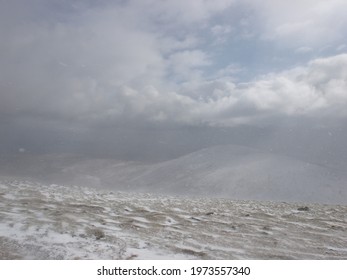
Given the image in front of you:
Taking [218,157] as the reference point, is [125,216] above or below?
below

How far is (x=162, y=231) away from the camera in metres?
15.2

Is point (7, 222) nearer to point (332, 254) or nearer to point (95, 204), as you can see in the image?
point (95, 204)

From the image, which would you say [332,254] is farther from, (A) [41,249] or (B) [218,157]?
(B) [218,157]

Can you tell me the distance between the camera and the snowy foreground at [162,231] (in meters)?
11.8

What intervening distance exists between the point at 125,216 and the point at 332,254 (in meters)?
10.9

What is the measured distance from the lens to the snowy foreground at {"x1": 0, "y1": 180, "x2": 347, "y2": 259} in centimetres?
1183

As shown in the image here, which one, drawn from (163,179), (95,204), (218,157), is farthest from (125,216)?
(218,157)

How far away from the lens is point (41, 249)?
1148cm

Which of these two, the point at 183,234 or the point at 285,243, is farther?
the point at 183,234

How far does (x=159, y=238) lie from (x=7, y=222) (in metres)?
7.43

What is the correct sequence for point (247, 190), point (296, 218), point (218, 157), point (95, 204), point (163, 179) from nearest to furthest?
point (296, 218)
point (95, 204)
point (247, 190)
point (163, 179)
point (218, 157)

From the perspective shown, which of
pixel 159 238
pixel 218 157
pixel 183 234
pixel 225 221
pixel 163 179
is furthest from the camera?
pixel 218 157

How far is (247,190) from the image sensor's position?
80812 mm
